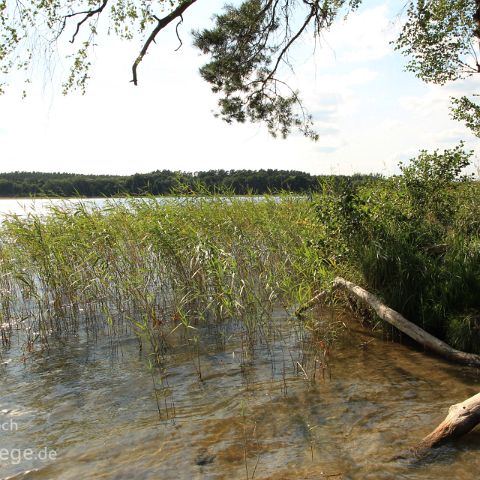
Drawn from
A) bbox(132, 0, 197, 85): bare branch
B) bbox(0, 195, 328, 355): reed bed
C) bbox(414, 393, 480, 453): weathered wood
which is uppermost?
bbox(132, 0, 197, 85): bare branch

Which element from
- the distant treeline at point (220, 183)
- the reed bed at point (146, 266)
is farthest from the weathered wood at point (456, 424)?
the distant treeline at point (220, 183)

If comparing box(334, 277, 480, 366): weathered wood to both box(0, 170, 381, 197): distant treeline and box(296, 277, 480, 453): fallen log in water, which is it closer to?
box(296, 277, 480, 453): fallen log in water

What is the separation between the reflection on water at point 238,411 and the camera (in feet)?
12.8

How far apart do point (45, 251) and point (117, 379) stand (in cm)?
324

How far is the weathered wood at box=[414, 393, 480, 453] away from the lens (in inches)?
151

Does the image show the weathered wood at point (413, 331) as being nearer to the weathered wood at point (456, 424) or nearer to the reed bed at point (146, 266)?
the reed bed at point (146, 266)

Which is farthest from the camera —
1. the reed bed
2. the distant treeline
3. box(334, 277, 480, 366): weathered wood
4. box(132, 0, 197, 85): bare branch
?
the distant treeline

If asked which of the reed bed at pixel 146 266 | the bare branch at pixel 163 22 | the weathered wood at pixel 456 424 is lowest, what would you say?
the weathered wood at pixel 456 424

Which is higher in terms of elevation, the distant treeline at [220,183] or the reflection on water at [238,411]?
the distant treeline at [220,183]

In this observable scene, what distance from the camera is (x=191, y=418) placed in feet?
15.8

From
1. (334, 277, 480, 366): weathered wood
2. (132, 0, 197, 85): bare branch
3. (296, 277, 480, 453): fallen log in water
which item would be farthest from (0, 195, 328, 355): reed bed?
(132, 0, 197, 85): bare branch

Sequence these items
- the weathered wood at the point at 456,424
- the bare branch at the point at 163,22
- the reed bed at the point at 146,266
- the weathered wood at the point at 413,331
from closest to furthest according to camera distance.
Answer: the weathered wood at the point at 456,424
the weathered wood at the point at 413,331
the reed bed at the point at 146,266
the bare branch at the point at 163,22

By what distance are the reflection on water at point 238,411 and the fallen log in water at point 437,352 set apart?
133 millimetres

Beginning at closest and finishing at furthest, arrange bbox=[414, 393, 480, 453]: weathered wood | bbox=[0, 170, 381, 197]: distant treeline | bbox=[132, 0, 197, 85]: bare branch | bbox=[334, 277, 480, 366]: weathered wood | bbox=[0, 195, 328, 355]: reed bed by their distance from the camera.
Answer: bbox=[414, 393, 480, 453]: weathered wood
bbox=[334, 277, 480, 366]: weathered wood
bbox=[0, 195, 328, 355]: reed bed
bbox=[132, 0, 197, 85]: bare branch
bbox=[0, 170, 381, 197]: distant treeline
